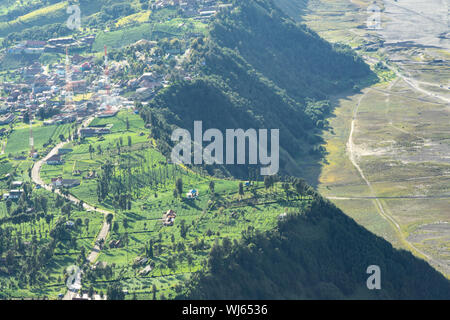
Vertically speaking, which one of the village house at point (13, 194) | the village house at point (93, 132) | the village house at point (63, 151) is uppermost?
the village house at point (93, 132)

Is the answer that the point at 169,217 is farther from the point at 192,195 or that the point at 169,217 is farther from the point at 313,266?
the point at 313,266

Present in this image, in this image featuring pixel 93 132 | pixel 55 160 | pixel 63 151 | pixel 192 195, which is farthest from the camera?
pixel 93 132

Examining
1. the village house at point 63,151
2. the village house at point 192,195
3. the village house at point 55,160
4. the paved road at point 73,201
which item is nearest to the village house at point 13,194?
the paved road at point 73,201

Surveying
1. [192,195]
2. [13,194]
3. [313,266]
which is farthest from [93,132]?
[313,266]

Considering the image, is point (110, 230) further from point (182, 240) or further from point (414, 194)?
point (414, 194)

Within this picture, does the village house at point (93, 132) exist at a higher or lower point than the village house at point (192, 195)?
higher

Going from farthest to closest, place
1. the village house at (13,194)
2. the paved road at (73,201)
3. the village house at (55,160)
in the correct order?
the village house at (55,160)
the village house at (13,194)
the paved road at (73,201)

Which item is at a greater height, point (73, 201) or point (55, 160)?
point (55, 160)

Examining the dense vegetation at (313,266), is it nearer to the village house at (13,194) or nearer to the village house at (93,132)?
the village house at (13,194)
